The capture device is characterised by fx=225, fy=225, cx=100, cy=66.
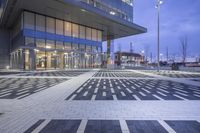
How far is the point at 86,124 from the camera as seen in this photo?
20.8 ft

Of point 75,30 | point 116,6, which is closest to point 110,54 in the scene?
point 116,6

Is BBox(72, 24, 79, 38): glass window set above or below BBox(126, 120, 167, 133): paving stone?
above

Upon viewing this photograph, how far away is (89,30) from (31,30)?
17.5 m

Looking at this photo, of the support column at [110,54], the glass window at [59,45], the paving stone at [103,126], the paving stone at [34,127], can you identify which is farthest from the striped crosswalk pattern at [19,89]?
the support column at [110,54]

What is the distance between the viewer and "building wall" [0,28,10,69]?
53531 mm

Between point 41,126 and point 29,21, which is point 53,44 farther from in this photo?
point 41,126

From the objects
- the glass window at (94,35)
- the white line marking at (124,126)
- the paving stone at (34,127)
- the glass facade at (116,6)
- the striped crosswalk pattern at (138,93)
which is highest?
the glass facade at (116,6)

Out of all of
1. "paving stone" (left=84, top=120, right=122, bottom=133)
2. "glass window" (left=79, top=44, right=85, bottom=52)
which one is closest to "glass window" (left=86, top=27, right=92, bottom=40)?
"glass window" (left=79, top=44, right=85, bottom=52)

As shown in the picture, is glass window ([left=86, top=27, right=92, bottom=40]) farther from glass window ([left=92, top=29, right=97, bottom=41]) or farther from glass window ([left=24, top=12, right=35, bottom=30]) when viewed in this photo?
glass window ([left=24, top=12, right=35, bottom=30])

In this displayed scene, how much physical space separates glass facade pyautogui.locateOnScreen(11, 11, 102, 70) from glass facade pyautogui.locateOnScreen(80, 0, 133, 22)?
5947 millimetres

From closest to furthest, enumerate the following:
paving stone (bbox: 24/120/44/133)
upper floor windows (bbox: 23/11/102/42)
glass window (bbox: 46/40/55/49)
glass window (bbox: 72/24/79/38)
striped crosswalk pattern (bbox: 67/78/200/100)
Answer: paving stone (bbox: 24/120/44/133) < striped crosswalk pattern (bbox: 67/78/200/100) < upper floor windows (bbox: 23/11/102/42) < glass window (bbox: 46/40/55/49) < glass window (bbox: 72/24/79/38)

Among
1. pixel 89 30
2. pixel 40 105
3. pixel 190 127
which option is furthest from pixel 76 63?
pixel 190 127

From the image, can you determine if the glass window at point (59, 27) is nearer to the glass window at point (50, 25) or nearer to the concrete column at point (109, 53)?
the glass window at point (50, 25)

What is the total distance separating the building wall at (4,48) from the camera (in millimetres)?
53531
